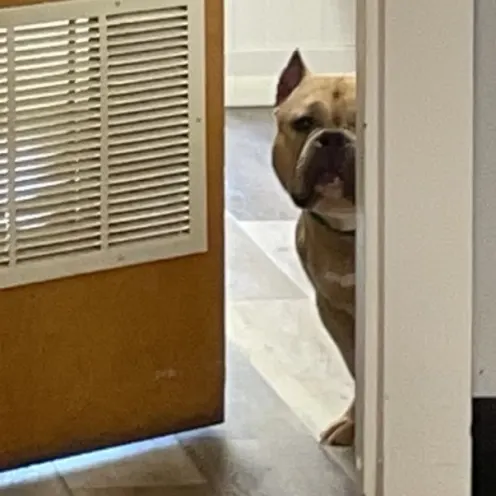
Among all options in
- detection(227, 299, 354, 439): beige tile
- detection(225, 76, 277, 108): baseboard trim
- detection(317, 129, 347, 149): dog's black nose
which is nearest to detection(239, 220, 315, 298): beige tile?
detection(227, 299, 354, 439): beige tile

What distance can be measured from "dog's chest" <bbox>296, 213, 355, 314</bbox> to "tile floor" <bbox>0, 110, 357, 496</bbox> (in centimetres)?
20

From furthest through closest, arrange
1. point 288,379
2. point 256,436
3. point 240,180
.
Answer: point 240,180 < point 288,379 < point 256,436

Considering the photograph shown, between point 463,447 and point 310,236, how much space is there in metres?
0.60

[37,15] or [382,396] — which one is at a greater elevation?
[37,15]

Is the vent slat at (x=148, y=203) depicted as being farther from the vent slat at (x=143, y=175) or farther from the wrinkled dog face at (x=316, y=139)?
the wrinkled dog face at (x=316, y=139)

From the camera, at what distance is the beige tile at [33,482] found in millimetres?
1918

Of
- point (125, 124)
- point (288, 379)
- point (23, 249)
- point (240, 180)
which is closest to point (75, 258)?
point (23, 249)

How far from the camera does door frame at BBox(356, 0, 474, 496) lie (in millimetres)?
1520

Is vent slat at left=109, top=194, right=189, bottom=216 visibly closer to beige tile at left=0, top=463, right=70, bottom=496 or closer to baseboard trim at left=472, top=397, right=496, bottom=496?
beige tile at left=0, top=463, right=70, bottom=496

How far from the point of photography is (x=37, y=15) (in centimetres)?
183

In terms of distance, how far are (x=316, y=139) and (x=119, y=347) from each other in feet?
1.37

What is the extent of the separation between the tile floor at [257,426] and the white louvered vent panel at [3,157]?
319 mm

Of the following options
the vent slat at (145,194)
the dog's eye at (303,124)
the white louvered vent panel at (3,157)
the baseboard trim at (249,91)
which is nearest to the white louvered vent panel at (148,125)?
the vent slat at (145,194)

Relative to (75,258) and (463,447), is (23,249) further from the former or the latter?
(463,447)
